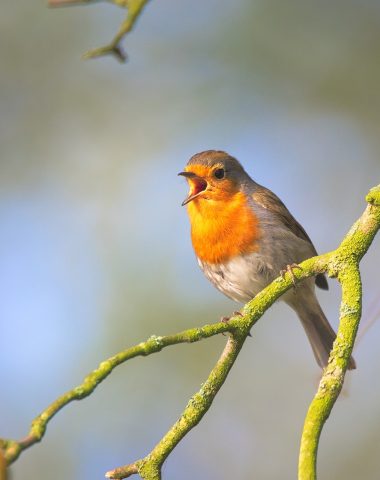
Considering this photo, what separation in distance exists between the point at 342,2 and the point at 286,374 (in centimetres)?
313

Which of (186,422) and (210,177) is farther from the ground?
(210,177)

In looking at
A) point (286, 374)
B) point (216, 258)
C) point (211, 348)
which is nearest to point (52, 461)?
point (211, 348)

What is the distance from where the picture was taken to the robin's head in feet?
13.4

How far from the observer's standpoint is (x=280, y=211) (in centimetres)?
423

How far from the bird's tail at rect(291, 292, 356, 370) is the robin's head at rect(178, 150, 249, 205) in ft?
2.68

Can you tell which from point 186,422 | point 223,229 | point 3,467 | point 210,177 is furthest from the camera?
point 210,177

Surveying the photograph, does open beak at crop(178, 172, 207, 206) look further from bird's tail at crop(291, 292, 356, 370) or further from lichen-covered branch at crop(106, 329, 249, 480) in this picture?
lichen-covered branch at crop(106, 329, 249, 480)

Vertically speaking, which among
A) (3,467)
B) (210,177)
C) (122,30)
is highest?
(210,177)

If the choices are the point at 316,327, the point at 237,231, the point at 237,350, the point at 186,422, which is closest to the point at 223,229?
the point at 237,231

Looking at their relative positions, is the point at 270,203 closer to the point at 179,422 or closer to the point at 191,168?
the point at 191,168

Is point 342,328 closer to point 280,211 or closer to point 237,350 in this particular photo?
point 237,350

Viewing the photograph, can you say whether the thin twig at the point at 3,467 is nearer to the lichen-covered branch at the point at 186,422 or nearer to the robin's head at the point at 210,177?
the lichen-covered branch at the point at 186,422

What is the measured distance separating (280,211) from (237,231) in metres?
0.39

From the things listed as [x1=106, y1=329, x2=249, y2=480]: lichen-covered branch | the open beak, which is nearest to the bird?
the open beak
